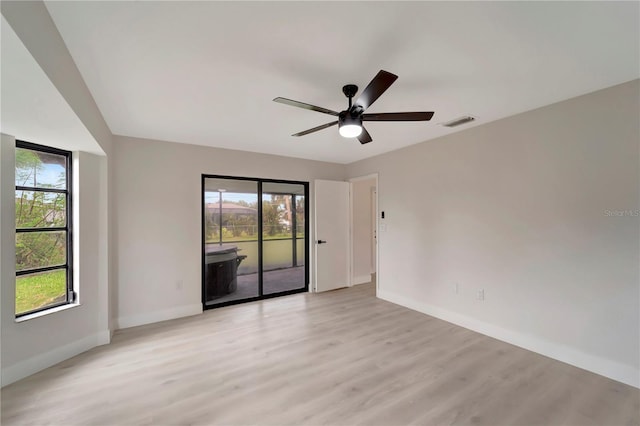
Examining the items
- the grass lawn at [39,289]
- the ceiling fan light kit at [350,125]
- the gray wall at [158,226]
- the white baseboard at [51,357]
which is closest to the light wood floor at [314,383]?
the white baseboard at [51,357]

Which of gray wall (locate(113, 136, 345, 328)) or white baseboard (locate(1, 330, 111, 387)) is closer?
white baseboard (locate(1, 330, 111, 387))

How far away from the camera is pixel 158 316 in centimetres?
350

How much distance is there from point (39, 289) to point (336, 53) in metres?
3.37

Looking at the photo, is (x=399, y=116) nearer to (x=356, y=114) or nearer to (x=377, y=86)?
(x=356, y=114)

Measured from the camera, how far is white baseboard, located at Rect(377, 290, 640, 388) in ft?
7.16

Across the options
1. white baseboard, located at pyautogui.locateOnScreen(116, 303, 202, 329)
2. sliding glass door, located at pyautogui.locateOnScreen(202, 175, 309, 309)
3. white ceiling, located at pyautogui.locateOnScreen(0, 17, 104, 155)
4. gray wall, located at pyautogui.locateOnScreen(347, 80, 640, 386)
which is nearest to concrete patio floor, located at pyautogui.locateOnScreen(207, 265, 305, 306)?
sliding glass door, located at pyautogui.locateOnScreen(202, 175, 309, 309)

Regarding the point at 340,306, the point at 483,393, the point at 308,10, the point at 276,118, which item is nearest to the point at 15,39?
the point at 308,10

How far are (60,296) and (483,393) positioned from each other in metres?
4.01

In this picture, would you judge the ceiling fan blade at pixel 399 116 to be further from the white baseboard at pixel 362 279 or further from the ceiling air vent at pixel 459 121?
the white baseboard at pixel 362 279

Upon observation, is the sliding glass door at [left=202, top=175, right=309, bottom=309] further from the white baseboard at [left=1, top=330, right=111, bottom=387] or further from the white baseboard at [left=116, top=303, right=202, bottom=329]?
the white baseboard at [left=1, top=330, right=111, bottom=387]

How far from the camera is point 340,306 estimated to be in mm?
4059

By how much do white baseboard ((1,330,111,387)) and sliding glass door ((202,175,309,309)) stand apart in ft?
4.24

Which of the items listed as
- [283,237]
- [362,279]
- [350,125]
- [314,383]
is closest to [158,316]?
[283,237]

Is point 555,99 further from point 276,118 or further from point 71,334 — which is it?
point 71,334
